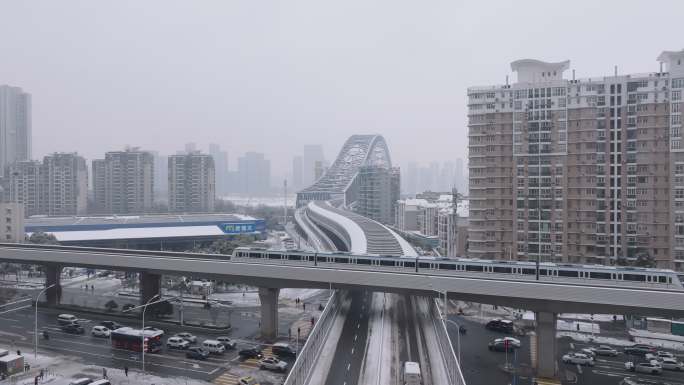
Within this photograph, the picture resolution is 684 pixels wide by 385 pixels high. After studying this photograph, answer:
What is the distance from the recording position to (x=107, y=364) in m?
19.1

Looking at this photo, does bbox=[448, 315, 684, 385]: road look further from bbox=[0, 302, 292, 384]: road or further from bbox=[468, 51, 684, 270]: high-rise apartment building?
bbox=[468, 51, 684, 270]: high-rise apartment building

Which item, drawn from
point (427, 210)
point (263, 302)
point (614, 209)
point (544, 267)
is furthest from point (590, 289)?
point (427, 210)

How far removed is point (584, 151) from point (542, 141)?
8.77ft

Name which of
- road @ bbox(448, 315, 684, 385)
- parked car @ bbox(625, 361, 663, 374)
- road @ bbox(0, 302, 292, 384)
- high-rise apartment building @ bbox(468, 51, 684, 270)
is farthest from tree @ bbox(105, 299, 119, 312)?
parked car @ bbox(625, 361, 663, 374)

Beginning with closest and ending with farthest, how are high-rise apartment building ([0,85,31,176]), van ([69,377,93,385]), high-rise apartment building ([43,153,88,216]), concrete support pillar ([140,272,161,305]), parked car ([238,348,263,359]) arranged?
van ([69,377,93,385]), parked car ([238,348,263,359]), concrete support pillar ([140,272,161,305]), high-rise apartment building ([43,153,88,216]), high-rise apartment building ([0,85,31,176])

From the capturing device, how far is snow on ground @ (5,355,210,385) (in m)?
17.1

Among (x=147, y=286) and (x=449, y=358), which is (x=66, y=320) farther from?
(x=449, y=358)

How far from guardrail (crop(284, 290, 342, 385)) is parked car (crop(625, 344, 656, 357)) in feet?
43.6

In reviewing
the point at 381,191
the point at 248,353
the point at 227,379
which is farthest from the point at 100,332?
the point at 381,191

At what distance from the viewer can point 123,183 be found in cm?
8231

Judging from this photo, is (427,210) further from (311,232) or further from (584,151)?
(584,151)

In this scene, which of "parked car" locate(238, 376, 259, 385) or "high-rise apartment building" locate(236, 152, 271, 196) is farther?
"high-rise apartment building" locate(236, 152, 271, 196)

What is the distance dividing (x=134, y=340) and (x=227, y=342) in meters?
3.93

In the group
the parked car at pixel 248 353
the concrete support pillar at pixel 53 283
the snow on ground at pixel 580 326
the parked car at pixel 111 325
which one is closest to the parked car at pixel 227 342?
the parked car at pixel 248 353
